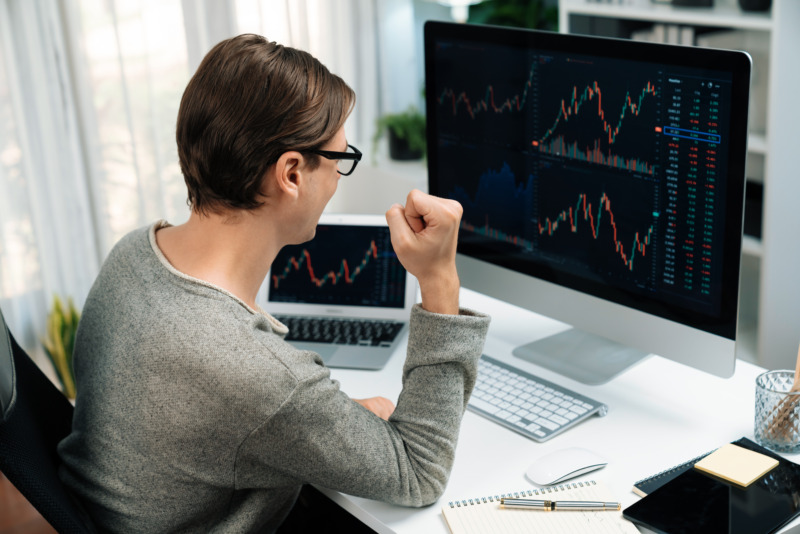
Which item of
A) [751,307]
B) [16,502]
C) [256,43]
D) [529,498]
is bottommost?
[16,502]

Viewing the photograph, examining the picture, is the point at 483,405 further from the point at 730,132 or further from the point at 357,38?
the point at 357,38

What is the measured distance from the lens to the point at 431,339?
1.08 m

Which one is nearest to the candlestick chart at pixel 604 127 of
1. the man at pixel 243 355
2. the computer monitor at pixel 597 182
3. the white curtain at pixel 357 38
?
the computer monitor at pixel 597 182

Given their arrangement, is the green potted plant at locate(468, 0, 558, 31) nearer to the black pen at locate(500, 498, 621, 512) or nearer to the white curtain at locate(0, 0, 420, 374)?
the white curtain at locate(0, 0, 420, 374)

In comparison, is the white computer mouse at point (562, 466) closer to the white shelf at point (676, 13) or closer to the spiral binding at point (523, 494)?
the spiral binding at point (523, 494)

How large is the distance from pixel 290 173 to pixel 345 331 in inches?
21.0

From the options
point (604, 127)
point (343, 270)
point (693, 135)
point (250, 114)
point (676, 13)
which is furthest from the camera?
point (676, 13)

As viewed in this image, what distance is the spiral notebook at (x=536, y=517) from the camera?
999 mm

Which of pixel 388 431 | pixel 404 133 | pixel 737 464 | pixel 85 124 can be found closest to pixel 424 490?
pixel 388 431

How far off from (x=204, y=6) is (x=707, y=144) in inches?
80.1

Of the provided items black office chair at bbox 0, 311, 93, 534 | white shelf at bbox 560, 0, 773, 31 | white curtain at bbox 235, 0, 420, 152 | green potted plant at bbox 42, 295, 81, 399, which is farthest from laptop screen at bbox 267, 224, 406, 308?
white curtain at bbox 235, 0, 420, 152

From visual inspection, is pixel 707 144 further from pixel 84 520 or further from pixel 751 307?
pixel 751 307

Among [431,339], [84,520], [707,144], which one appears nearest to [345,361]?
[431,339]

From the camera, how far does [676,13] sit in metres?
2.46
